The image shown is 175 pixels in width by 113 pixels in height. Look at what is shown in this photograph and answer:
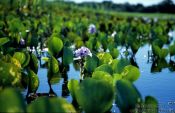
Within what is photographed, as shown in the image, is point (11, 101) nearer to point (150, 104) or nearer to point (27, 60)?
point (150, 104)

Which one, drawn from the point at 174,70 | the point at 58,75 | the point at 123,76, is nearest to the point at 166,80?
the point at 174,70

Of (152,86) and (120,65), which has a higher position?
(120,65)

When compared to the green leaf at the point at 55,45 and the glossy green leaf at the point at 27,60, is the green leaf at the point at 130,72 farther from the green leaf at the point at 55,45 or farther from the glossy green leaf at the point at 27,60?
the green leaf at the point at 55,45

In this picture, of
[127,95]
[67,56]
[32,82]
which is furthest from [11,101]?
[67,56]

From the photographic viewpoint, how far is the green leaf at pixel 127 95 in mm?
2668

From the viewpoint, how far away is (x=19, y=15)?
428 inches

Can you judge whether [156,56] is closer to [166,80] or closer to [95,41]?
[95,41]

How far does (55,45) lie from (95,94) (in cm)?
291

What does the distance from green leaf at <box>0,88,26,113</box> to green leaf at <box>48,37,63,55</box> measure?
334 cm

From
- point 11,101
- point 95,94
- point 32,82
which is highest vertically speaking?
point 11,101

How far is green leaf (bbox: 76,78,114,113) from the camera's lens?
8.10 ft

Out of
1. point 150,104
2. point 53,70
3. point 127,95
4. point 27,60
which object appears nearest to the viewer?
point 127,95

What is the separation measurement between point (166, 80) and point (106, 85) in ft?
8.82

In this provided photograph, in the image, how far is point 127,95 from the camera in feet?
8.84
